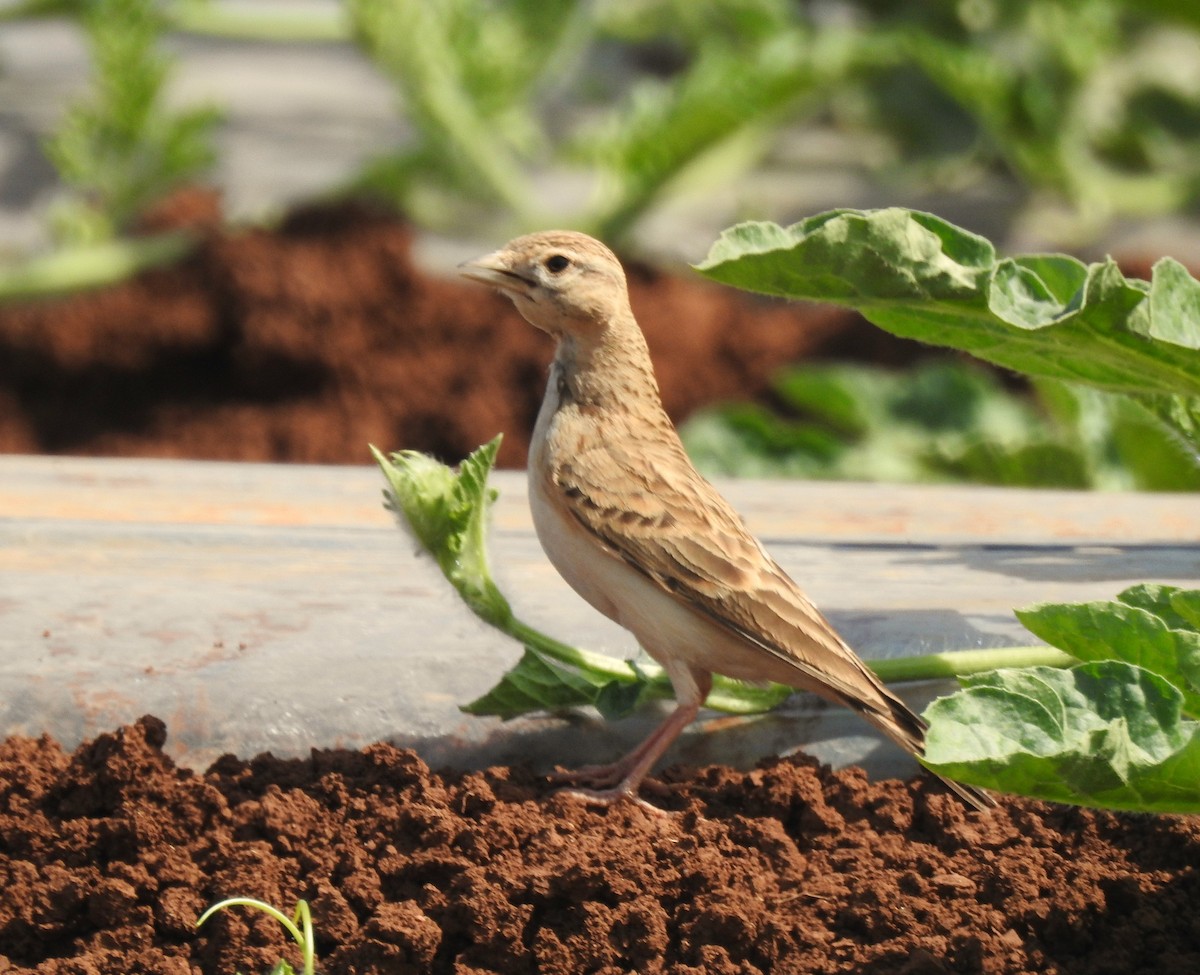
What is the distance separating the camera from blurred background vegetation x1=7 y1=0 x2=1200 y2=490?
567cm

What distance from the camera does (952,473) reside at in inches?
208

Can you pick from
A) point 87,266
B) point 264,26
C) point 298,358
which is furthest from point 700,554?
point 264,26

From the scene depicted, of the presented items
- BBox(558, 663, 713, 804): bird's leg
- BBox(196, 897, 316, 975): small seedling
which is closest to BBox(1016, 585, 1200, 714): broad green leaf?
BBox(558, 663, 713, 804): bird's leg

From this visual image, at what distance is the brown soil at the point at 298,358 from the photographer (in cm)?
654

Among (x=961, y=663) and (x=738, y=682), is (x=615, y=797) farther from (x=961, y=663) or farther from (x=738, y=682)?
(x=961, y=663)

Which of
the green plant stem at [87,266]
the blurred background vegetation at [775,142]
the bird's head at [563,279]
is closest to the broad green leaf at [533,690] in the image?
the bird's head at [563,279]

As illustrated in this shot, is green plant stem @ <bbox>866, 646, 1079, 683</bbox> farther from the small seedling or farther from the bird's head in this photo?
the small seedling

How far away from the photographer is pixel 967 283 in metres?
2.64

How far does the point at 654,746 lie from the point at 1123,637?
2.51 ft

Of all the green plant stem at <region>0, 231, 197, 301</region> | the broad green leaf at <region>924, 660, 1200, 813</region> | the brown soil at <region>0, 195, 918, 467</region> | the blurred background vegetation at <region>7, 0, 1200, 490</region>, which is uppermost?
the broad green leaf at <region>924, 660, 1200, 813</region>

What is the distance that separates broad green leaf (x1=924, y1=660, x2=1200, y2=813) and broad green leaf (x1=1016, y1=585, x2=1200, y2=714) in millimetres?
154

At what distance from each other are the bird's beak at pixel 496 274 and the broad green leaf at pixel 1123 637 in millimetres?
1234

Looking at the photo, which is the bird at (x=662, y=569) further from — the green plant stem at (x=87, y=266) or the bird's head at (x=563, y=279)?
the green plant stem at (x=87, y=266)

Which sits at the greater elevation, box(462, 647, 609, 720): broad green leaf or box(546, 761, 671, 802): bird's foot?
box(462, 647, 609, 720): broad green leaf
